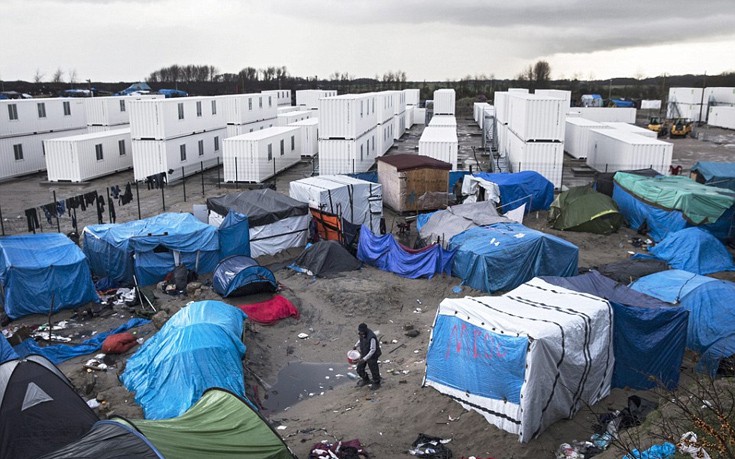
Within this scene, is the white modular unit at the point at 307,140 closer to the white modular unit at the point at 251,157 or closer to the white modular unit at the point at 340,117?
the white modular unit at the point at 251,157

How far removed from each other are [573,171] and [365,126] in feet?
42.7

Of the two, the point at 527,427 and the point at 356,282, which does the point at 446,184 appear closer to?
the point at 356,282

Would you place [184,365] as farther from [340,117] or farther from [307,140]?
[307,140]

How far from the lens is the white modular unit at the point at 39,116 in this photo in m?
33.9

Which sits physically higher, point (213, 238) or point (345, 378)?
point (213, 238)

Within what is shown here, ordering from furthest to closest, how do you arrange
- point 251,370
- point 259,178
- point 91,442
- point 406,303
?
1. point 259,178
2. point 406,303
3. point 251,370
4. point 91,442

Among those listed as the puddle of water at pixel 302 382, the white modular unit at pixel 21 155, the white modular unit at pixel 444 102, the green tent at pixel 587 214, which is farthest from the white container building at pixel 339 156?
the white modular unit at pixel 444 102

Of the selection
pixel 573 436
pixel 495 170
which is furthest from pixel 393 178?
pixel 573 436

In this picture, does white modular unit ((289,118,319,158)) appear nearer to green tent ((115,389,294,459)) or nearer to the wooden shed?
the wooden shed

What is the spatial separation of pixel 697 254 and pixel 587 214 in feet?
17.3

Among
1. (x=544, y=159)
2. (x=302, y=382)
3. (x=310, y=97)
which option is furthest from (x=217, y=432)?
(x=310, y=97)

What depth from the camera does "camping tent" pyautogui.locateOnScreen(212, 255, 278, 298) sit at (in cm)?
1620

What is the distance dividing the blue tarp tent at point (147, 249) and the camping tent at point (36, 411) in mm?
7420

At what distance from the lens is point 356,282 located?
17547 millimetres
